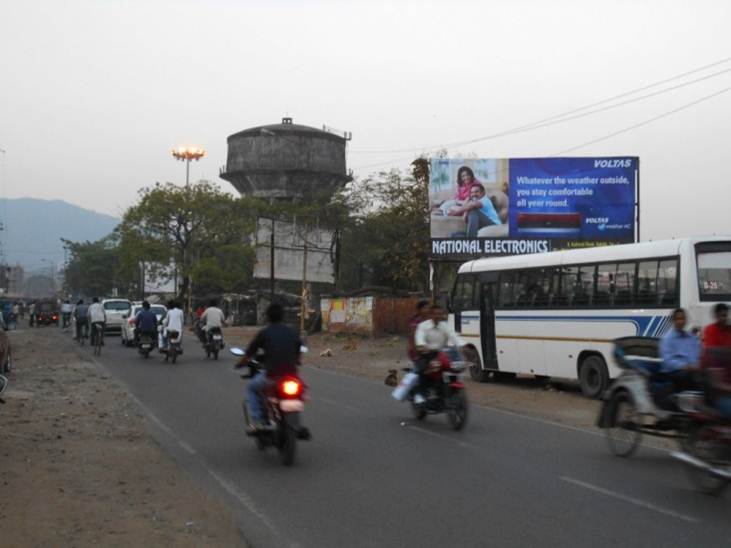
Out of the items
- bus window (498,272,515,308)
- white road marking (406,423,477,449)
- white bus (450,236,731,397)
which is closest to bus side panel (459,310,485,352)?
white bus (450,236,731,397)

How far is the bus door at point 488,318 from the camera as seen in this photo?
21469 mm

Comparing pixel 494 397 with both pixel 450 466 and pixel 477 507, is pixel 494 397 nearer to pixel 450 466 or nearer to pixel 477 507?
pixel 450 466

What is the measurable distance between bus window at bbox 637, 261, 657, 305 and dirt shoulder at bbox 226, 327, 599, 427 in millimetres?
2190

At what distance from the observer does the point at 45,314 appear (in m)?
61.1

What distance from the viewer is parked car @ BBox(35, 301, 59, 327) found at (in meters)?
61.0

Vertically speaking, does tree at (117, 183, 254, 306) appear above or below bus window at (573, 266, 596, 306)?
above

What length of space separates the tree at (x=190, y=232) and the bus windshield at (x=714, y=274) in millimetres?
46815

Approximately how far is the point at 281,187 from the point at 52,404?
2219 inches

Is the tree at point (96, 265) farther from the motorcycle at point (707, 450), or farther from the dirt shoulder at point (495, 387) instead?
the motorcycle at point (707, 450)

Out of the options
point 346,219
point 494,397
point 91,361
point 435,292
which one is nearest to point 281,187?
point 346,219

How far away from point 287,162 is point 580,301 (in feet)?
177

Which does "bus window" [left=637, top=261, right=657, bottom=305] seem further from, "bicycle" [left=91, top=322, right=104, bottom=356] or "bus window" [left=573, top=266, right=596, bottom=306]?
"bicycle" [left=91, top=322, right=104, bottom=356]

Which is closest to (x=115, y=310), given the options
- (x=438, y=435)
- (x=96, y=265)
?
(x=438, y=435)

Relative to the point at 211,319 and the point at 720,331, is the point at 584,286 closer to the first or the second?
the point at 720,331
